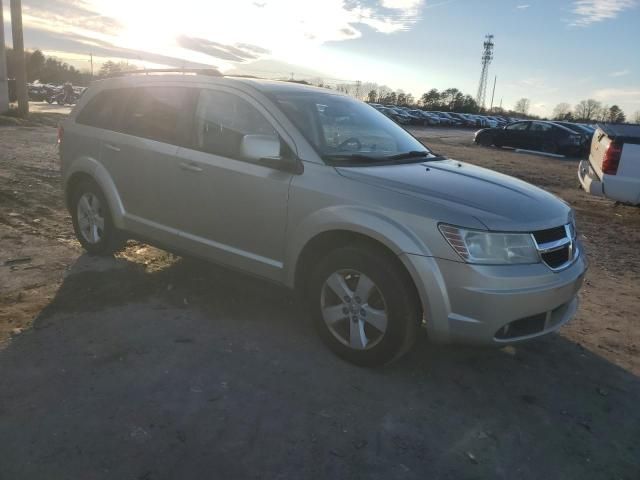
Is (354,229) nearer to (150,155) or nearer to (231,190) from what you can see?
(231,190)

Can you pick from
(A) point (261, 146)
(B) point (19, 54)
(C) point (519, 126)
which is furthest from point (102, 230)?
(C) point (519, 126)

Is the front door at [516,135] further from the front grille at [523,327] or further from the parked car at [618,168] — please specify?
the front grille at [523,327]

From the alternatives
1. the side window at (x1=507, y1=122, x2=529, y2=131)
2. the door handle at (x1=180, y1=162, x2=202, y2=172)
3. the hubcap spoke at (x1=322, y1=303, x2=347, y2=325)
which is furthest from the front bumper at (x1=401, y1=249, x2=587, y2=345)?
the side window at (x1=507, y1=122, x2=529, y2=131)

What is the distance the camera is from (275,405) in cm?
307

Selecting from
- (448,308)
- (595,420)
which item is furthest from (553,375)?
(448,308)

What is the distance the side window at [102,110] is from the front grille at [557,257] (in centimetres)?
396

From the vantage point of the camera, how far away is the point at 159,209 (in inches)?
181

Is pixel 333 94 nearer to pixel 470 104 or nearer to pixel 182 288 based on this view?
pixel 182 288

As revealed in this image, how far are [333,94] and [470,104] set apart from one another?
106205 millimetres

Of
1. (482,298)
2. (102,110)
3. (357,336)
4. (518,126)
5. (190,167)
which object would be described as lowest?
(357,336)

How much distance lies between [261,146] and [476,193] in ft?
4.85

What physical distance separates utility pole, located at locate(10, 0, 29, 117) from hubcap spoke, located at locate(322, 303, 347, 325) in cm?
1968

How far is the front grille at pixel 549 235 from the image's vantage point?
127 inches

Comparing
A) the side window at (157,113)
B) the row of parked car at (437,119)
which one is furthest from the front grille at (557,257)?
the row of parked car at (437,119)
